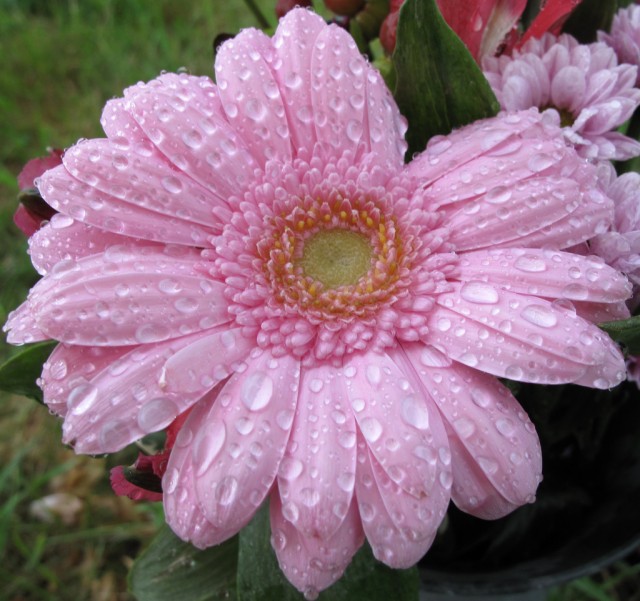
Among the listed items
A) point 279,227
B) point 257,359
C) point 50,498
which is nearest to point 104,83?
point 50,498

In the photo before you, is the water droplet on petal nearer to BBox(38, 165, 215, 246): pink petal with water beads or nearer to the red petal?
BBox(38, 165, 215, 246): pink petal with water beads

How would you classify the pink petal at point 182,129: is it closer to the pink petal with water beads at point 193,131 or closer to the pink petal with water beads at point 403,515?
the pink petal with water beads at point 193,131

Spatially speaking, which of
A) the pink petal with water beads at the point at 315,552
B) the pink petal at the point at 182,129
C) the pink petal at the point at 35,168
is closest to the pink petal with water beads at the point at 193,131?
the pink petal at the point at 182,129

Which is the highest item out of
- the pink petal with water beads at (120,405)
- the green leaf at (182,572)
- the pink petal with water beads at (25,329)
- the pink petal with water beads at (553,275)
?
the pink petal with water beads at (25,329)

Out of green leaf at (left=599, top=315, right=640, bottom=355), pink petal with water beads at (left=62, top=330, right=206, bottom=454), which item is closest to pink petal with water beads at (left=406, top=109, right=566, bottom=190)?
green leaf at (left=599, top=315, right=640, bottom=355)

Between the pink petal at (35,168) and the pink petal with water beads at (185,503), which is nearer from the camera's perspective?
the pink petal with water beads at (185,503)

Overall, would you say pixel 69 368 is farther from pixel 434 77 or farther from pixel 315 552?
pixel 434 77
